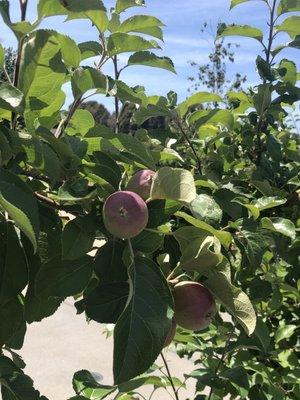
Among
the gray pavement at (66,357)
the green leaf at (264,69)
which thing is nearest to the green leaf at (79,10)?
the green leaf at (264,69)

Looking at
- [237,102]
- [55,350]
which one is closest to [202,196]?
[237,102]

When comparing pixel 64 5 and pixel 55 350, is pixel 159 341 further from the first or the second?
pixel 55 350

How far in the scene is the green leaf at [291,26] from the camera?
1507 millimetres

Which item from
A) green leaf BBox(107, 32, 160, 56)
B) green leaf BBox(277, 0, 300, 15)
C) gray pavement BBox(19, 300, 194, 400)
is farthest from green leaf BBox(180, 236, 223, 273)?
gray pavement BBox(19, 300, 194, 400)

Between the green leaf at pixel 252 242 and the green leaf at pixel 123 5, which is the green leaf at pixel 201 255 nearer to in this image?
the green leaf at pixel 252 242

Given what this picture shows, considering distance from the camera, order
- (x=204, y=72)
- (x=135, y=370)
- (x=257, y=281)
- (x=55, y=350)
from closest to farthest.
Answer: (x=135, y=370), (x=257, y=281), (x=55, y=350), (x=204, y=72)

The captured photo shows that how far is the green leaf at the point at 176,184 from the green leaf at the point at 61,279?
180 millimetres

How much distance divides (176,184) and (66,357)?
405 centimetres

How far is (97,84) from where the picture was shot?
917 mm

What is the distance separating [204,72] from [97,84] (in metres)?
14.8

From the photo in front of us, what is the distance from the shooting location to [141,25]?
1.07 metres

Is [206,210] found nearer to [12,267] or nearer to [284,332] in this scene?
[12,267]

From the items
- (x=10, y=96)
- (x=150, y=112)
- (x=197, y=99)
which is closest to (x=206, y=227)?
(x=10, y=96)

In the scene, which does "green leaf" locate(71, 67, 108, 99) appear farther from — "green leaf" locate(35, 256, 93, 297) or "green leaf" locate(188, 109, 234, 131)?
"green leaf" locate(188, 109, 234, 131)
